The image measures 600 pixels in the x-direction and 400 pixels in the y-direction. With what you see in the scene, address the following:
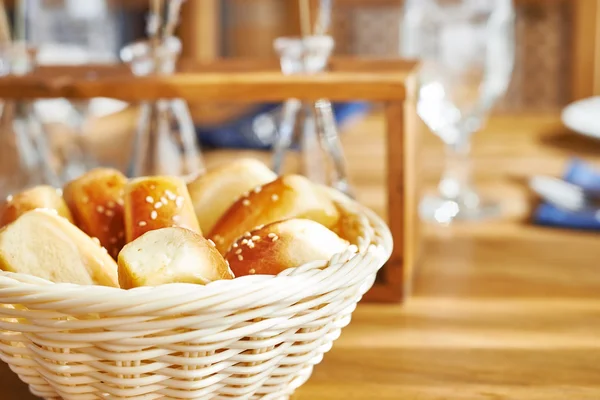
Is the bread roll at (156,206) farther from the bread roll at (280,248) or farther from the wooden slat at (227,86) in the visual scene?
the wooden slat at (227,86)

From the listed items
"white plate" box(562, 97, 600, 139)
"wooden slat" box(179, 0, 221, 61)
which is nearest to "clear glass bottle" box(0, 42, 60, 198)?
"white plate" box(562, 97, 600, 139)

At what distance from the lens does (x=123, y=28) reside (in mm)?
2541

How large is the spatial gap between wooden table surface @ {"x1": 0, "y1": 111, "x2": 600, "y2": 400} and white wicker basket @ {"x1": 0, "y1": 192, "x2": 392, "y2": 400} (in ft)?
0.34

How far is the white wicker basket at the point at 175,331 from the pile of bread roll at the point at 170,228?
0.03 meters

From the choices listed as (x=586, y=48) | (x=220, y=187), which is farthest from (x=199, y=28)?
(x=220, y=187)

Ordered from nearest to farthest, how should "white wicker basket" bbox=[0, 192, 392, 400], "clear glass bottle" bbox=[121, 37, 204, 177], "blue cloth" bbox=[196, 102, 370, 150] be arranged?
"white wicker basket" bbox=[0, 192, 392, 400] → "clear glass bottle" bbox=[121, 37, 204, 177] → "blue cloth" bbox=[196, 102, 370, 150]

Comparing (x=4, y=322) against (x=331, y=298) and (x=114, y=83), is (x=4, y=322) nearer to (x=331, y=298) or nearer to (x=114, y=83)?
(x=331, y=298)

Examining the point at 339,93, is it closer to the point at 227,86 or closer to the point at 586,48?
the point at 227,86

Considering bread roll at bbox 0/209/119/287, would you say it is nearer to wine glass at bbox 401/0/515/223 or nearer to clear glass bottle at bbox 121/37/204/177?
clear glass bottle at bbox 121/37/204/177

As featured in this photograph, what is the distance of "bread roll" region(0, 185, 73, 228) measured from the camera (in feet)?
1.97

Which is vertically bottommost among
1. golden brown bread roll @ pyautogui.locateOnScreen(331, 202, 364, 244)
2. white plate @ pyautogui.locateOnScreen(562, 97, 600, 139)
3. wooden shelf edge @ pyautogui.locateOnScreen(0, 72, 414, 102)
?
white plate @ pyautogui.locateOnScreen(562, 97, 600, 139)

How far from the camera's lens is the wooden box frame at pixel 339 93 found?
2.53 feet

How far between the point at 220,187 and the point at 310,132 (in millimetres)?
201

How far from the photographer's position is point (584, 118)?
1015mm
